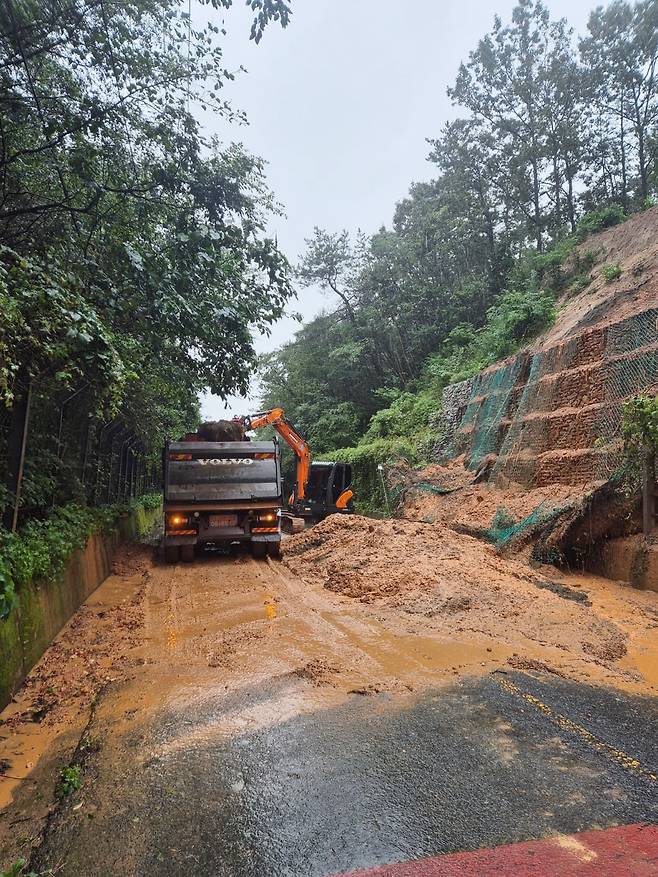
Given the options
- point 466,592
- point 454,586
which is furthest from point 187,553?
point 466,592

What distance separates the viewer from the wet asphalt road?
2467 millimetres

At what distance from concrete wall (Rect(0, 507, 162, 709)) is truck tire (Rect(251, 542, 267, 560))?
9.73 ft

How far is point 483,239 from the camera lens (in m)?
26.7

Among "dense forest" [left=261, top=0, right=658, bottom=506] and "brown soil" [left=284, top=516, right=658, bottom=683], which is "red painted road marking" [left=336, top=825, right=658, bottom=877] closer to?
"brown soil" [left=284, top=516, right=658, bottom=683]

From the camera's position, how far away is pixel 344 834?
255 cm

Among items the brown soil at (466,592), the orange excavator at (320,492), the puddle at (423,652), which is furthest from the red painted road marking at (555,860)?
the orange excavator at (320,492)

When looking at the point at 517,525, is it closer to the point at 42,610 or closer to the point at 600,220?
the point at 42,610

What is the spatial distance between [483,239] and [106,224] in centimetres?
2424

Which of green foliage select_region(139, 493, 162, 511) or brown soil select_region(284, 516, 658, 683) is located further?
green foliage select_region(139, 493, 162, 511)

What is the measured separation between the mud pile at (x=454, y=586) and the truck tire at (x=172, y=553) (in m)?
2.36

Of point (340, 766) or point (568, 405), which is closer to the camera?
point (340, 766)

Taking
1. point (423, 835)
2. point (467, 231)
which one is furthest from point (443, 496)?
point (467, 231)

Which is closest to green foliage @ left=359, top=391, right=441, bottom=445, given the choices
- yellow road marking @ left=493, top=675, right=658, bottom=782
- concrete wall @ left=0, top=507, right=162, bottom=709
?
concrete wall @ left=0, top=507, right=162, bottom=709

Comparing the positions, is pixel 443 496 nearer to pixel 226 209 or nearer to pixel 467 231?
pixel 226 209
